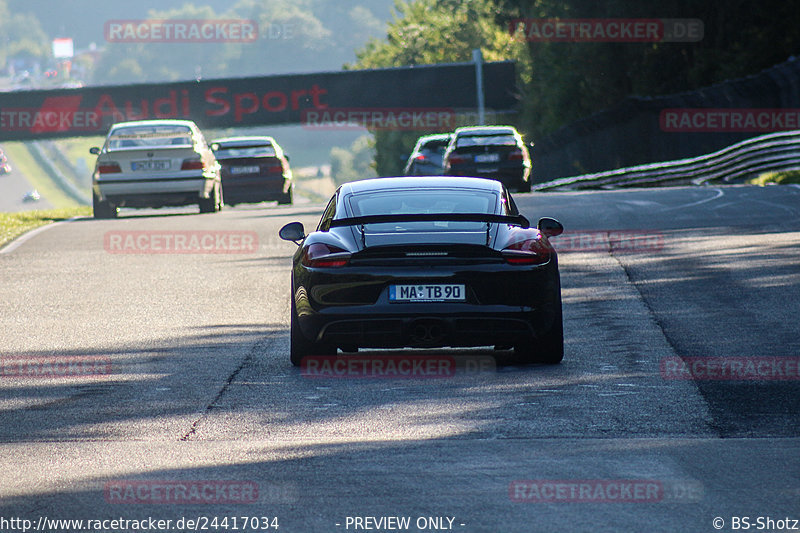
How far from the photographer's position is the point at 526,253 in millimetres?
8820

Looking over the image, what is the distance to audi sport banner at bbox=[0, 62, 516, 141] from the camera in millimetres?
63438

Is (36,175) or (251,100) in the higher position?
(251,100)

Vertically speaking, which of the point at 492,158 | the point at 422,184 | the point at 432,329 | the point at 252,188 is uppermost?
the point at 422,184

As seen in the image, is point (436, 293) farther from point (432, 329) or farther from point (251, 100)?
point (251, 100)

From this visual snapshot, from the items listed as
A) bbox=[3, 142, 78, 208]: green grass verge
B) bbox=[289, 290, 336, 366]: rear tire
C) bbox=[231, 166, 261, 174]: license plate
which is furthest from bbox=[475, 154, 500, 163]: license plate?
bbox=[3, 142, 78, 208]: green grass verge

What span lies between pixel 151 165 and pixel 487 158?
23.2 ft

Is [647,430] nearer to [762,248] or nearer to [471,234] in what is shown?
[471,234]

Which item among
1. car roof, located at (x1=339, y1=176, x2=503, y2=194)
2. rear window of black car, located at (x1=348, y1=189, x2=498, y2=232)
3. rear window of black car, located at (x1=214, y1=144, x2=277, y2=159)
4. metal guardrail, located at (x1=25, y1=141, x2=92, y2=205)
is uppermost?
car roof, located at (x1=339, y1=176, x2=503, y2=194)

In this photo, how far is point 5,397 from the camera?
830 cm

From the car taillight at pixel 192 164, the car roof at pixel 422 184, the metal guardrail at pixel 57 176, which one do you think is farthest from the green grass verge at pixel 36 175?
the car roof at pixel 422 184

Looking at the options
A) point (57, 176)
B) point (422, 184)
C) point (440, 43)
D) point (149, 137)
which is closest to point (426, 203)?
point (422, 184)

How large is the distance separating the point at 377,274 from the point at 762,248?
→ 7527 mm

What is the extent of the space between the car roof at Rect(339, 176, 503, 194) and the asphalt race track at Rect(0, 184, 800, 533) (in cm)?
120

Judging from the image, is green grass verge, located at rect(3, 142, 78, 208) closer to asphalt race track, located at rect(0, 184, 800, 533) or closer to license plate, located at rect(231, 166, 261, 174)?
license plate, located at rect(231, 166, 261, 174)
